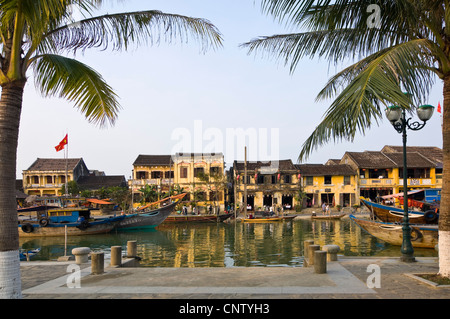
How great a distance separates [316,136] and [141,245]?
19.0m

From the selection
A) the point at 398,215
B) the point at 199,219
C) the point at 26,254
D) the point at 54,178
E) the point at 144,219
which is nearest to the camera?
the point at 26,254

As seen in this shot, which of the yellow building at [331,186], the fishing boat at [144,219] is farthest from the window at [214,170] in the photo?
the fishing boat at [144,219]

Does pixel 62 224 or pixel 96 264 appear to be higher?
pixel 96 264

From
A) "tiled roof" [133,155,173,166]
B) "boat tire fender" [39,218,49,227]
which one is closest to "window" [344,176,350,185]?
"tiled roof" [133,155,173,166]

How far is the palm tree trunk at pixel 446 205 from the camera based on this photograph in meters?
7.07

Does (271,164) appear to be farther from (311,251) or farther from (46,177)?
→ (311,251)

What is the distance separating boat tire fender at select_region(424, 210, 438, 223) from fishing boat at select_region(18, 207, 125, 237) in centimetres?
2165

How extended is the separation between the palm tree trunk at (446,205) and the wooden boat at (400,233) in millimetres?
10581

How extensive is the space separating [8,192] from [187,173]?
41.2 m

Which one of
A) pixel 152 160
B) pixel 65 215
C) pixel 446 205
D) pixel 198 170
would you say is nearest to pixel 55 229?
pixel 65 215

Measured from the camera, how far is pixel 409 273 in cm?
828

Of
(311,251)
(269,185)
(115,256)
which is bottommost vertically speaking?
(115,256)

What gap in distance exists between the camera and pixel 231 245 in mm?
21641

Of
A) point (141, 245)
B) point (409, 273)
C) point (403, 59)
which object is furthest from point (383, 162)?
point (403, 59)
